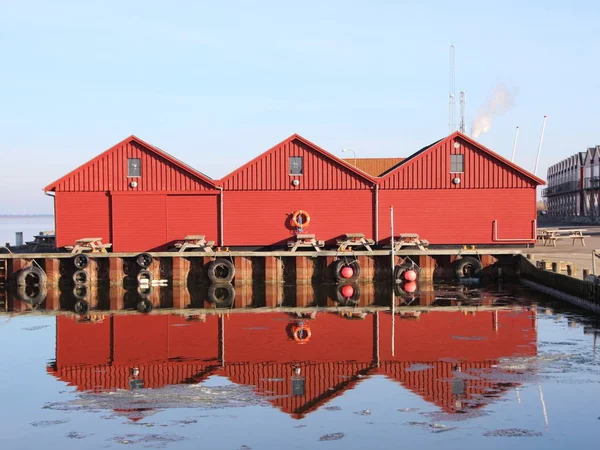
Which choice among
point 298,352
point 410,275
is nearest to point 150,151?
point 410,275

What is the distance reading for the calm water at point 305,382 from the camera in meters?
14.7

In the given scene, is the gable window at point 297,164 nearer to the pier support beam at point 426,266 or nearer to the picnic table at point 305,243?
the picnic table at point 305,243

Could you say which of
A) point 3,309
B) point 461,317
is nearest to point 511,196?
point 461,317

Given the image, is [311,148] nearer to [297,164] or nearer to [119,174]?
[297,164]

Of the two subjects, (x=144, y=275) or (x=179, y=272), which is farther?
(x=179, y=272)

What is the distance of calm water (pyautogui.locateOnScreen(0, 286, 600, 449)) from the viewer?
14.7 metres

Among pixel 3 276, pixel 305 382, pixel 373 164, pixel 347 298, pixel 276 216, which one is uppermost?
pixel 373 164

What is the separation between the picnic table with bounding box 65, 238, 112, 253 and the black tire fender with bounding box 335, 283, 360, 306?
1190 centimetres

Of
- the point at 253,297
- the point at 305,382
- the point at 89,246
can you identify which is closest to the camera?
the point at 305,382

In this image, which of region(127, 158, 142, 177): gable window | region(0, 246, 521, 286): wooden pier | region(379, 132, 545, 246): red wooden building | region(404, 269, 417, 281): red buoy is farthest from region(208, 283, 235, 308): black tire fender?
region(379, 132, 545, 246): red wooden building

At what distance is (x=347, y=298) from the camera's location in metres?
34.2

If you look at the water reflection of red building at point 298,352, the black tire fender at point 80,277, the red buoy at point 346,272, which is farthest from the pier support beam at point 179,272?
the water reflection of red building at point 298,352

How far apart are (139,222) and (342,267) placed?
10859 millimetres

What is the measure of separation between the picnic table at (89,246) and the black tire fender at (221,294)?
245 inches
